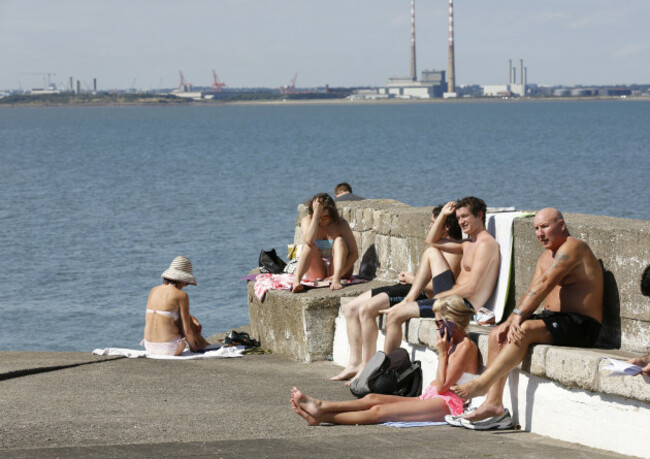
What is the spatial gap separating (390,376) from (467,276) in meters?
1.01

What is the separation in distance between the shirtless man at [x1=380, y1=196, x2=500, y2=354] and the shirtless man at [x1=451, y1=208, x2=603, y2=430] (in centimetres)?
92

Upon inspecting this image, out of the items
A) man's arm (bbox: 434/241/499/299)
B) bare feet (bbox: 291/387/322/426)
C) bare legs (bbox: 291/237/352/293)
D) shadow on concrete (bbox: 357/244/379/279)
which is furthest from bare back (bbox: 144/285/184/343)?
bare feet (bbox: 291/387/322/426)

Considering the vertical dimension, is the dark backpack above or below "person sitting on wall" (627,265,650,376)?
below

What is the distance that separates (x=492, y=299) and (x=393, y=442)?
222cm

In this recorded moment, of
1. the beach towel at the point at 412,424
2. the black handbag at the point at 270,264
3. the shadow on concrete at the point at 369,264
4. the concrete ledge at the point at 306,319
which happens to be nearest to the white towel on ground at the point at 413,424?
the beach towel at the point at 412,424

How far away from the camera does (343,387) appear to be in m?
8.00

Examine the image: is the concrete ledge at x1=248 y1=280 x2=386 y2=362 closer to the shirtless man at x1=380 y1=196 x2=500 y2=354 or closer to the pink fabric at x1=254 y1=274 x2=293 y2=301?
the pink fabric at x1=254 y1=274 x2=293 y2=301

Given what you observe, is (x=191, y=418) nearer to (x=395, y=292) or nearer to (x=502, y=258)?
(x=395, y=292)

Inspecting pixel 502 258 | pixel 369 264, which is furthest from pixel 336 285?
pixel 502 258

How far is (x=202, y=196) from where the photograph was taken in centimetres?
3719

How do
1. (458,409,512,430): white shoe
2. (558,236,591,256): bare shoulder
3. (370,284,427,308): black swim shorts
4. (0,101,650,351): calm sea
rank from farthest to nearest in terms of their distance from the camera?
(0,101,650,351): calm sea < (370,284,427,308): black swim shorts < (558,236,591,256): bare shoulder < (458,409,512,430): white shoe

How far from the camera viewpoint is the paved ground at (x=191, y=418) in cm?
576

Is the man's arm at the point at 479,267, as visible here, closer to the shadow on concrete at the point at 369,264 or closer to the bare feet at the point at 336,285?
the bare feet at the point at 336,285

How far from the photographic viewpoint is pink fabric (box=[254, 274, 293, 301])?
9766mm
